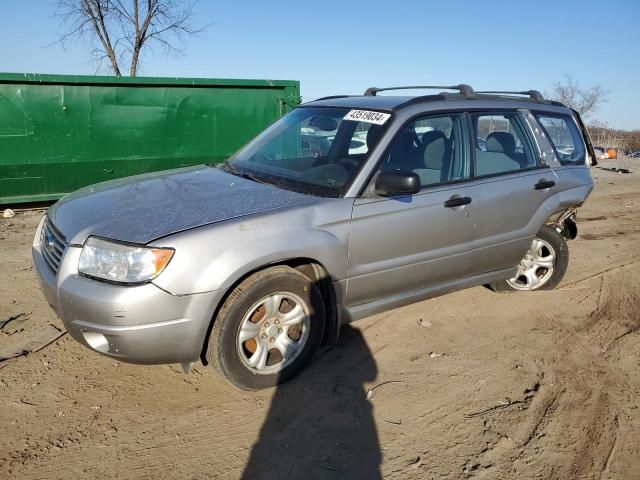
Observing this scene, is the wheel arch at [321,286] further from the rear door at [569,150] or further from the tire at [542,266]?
the rear door at [569,150]

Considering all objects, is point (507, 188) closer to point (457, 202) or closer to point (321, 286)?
point (457, 202)

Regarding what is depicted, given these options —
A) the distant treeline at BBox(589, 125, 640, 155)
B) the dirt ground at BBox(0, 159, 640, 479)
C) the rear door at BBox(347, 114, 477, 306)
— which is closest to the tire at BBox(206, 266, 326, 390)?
the dirt ground at BBox(0, 159, 640, 479)

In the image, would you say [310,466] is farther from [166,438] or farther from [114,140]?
[114,140]

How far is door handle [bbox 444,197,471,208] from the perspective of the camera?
148 inches

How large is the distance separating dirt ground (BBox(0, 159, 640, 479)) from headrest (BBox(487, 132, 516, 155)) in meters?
1.43

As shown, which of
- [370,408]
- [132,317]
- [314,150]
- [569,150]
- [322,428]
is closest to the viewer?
[132,317]

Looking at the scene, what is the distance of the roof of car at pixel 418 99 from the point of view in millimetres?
3900

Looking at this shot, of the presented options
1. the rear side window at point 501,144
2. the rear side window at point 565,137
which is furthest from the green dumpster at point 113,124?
the rear side window at point 501,144

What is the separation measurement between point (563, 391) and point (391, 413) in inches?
46.0

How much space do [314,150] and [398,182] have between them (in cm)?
103

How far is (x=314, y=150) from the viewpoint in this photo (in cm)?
→ 407

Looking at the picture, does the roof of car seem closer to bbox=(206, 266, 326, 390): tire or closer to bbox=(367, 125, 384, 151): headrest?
bbox=(367, 125, 384, 151): headrest

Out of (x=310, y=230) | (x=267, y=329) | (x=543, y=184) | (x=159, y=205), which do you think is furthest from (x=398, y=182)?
(x=543, y=184)

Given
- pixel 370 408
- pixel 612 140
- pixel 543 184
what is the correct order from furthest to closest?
pixel 612 140 → pixel 543 184 → pixel 370 408
